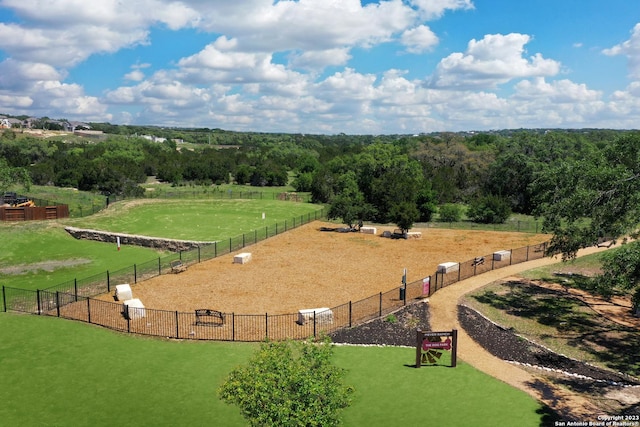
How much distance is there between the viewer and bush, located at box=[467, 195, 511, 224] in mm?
51906

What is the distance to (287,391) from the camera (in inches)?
388

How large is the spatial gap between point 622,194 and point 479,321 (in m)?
8.33

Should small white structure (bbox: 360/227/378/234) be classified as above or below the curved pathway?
above

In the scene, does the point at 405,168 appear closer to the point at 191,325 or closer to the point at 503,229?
the point at 503,229

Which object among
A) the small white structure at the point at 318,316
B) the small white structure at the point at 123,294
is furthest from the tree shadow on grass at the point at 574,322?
the small white structure at the point at 123,294

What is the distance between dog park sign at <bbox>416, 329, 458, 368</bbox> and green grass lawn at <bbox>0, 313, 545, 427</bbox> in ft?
1.09

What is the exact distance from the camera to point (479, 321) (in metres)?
22.8

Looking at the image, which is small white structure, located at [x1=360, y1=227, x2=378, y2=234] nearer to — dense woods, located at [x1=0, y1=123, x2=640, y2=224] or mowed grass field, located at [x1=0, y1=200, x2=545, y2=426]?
dense woods, located at [x1=0, y1=123, x2=640, y2=224]

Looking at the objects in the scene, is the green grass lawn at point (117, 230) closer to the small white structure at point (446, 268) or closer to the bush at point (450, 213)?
the bush at point (450, 213)

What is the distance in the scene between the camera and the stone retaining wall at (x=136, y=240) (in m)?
39.9

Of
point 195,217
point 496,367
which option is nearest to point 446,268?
point 496,367

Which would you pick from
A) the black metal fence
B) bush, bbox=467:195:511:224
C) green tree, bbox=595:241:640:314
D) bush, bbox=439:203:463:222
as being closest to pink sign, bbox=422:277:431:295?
the black metal fence

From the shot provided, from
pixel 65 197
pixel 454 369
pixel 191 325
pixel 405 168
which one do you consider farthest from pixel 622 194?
pixel 65 197

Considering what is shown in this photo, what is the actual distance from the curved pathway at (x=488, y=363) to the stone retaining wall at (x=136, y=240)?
21163 millimetres
